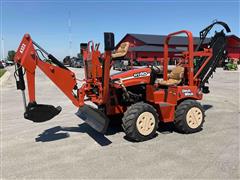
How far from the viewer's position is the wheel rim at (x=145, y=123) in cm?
582

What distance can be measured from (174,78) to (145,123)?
2.17m

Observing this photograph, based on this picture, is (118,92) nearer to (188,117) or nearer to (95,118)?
(95,118)

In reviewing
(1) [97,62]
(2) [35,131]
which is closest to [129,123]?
(1) [97,62]

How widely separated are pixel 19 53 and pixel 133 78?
242 centimetres

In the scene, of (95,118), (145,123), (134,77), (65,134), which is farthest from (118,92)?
(65,134)

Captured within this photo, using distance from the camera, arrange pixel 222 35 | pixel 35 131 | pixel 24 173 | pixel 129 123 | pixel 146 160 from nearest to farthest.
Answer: pixel 24 173 < pixel 146 160 < pixel 129 123 < pixel 35 131 < pixel 222 35

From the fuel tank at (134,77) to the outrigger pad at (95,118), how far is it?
2.69 feet

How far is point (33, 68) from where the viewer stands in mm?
5816

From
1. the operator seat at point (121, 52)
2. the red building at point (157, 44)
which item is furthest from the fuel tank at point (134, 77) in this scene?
the red building at point (157, 44)

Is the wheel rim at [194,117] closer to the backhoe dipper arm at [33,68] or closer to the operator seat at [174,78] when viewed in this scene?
the operator seat at [174,78]

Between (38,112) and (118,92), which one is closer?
(38,112)

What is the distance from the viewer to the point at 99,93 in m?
6.30

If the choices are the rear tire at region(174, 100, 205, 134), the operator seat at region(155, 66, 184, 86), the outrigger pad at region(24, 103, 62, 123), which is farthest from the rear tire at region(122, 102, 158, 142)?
the outrigger pad at region(24, 103, 62, 123)

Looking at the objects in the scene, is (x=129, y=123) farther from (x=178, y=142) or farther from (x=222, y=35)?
(x=222, y=35)
